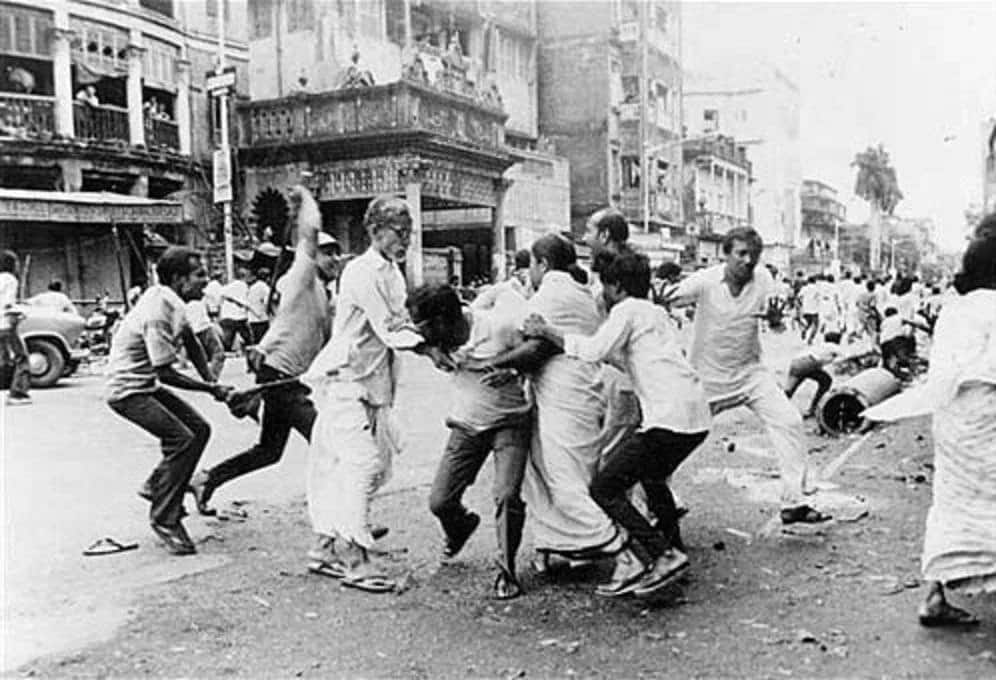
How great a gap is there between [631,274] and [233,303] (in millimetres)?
12974

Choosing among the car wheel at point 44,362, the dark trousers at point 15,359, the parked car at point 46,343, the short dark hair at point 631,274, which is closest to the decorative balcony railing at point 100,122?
the parked car at point 46,343

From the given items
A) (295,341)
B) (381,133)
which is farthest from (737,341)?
(381,133)

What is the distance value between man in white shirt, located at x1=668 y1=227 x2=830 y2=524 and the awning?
15.8 m

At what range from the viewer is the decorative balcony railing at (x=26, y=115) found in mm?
21375

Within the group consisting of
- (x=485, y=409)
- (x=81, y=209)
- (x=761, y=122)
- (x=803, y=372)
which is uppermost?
(x=761, y=122)

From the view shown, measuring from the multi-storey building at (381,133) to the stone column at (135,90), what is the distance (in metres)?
2.75

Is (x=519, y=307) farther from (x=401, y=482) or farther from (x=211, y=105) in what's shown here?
(x=211, y=105)

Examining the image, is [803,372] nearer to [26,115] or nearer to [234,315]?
[234,315]

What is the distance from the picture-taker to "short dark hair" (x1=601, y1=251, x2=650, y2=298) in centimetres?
493

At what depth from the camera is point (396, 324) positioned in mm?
5352

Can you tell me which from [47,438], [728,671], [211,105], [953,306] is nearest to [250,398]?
[728,671]

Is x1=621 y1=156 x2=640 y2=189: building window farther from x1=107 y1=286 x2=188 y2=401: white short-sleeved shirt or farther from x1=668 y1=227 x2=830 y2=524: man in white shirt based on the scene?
x1=107 y1=286 x2=188 y2=401: white short-sleeved shirt

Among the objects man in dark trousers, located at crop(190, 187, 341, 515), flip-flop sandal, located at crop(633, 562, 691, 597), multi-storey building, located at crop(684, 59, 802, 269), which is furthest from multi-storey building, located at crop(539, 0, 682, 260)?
flip-flop sandal, located at crop(633, 562, 691, 597)

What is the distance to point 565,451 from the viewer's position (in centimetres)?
521
